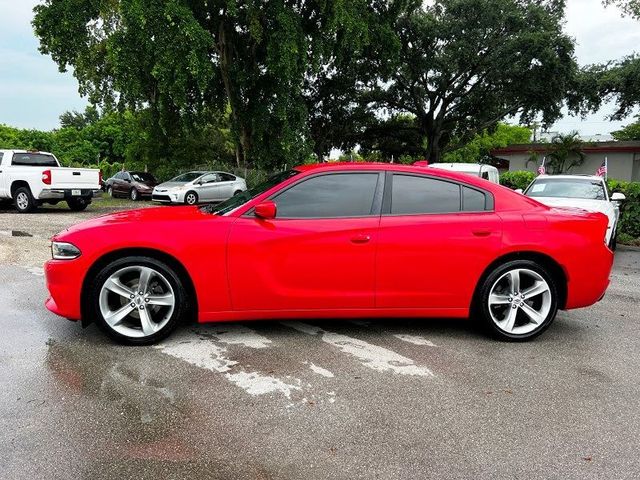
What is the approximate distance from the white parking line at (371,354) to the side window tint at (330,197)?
1.10 metres

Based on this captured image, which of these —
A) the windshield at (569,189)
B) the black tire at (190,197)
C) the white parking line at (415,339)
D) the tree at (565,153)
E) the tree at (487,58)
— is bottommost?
the white parking line at (415,339)

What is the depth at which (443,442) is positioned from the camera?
9.07ft

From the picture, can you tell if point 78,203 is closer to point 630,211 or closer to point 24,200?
point 24,200

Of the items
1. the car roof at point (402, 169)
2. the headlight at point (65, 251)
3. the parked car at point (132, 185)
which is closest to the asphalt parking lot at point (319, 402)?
the headlight at point (65, 251)

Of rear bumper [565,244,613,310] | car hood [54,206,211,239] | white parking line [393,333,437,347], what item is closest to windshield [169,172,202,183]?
car hood [54,206,211,239]

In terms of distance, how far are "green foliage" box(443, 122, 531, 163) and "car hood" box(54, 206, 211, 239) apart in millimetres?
42279

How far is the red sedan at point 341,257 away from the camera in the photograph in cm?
401

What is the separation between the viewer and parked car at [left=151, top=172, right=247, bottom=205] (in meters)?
19.8

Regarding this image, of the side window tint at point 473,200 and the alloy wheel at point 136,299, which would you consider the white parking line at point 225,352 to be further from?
the side window tint at point 473,200

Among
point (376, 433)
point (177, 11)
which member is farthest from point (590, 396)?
point (177, 11)

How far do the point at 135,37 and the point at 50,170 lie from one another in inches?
285

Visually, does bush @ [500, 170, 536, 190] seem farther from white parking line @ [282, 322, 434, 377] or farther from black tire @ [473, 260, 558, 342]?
white parking line @ [282, 322, 434, 377]

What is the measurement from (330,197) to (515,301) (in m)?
1.88

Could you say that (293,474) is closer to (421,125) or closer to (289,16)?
(289,16)
